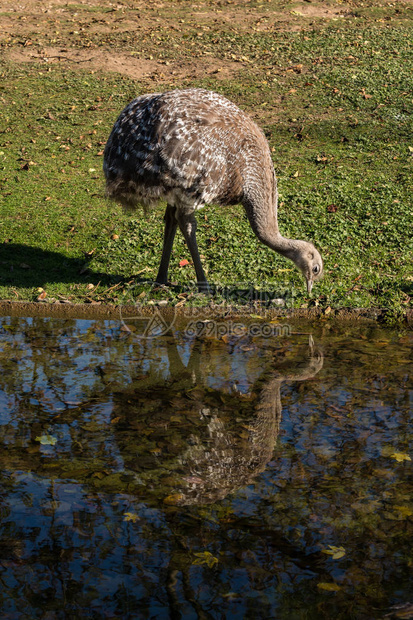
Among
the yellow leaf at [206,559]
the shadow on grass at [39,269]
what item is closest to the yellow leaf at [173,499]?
the yellow leaf at [206,559]

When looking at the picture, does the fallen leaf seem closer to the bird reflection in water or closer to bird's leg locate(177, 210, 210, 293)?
the bird reflection in water

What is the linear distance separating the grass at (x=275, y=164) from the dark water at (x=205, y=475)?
60.3 inches

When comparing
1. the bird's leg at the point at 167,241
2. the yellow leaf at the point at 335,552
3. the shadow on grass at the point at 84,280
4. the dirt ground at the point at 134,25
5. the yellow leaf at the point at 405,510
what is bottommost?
the yellow leaf at the point at 335,552

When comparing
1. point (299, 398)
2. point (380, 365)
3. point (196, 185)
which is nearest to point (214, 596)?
point (299, 398)

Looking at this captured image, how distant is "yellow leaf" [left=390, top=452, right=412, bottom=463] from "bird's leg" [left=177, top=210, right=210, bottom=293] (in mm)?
3970

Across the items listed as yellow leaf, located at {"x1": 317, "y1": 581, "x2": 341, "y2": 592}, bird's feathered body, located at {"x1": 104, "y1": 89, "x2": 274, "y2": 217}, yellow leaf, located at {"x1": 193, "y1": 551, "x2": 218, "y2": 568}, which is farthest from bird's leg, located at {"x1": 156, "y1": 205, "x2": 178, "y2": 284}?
yellow leaf, located at {"x1": 317, "y1": 581, "x2": 341, "y2": 592}

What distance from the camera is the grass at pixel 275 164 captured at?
10.0m

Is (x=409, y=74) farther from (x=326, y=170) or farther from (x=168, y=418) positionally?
(x=168, y=418)

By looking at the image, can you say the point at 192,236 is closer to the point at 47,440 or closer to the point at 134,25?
the point at 47,440

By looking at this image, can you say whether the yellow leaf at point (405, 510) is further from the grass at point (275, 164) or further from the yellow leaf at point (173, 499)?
the grass at point (275, 164)

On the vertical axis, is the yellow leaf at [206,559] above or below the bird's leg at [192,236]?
below

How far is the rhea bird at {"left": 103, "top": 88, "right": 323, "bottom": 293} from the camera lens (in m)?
8.53

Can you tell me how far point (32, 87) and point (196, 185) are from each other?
9.90m

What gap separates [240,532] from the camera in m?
5.07
